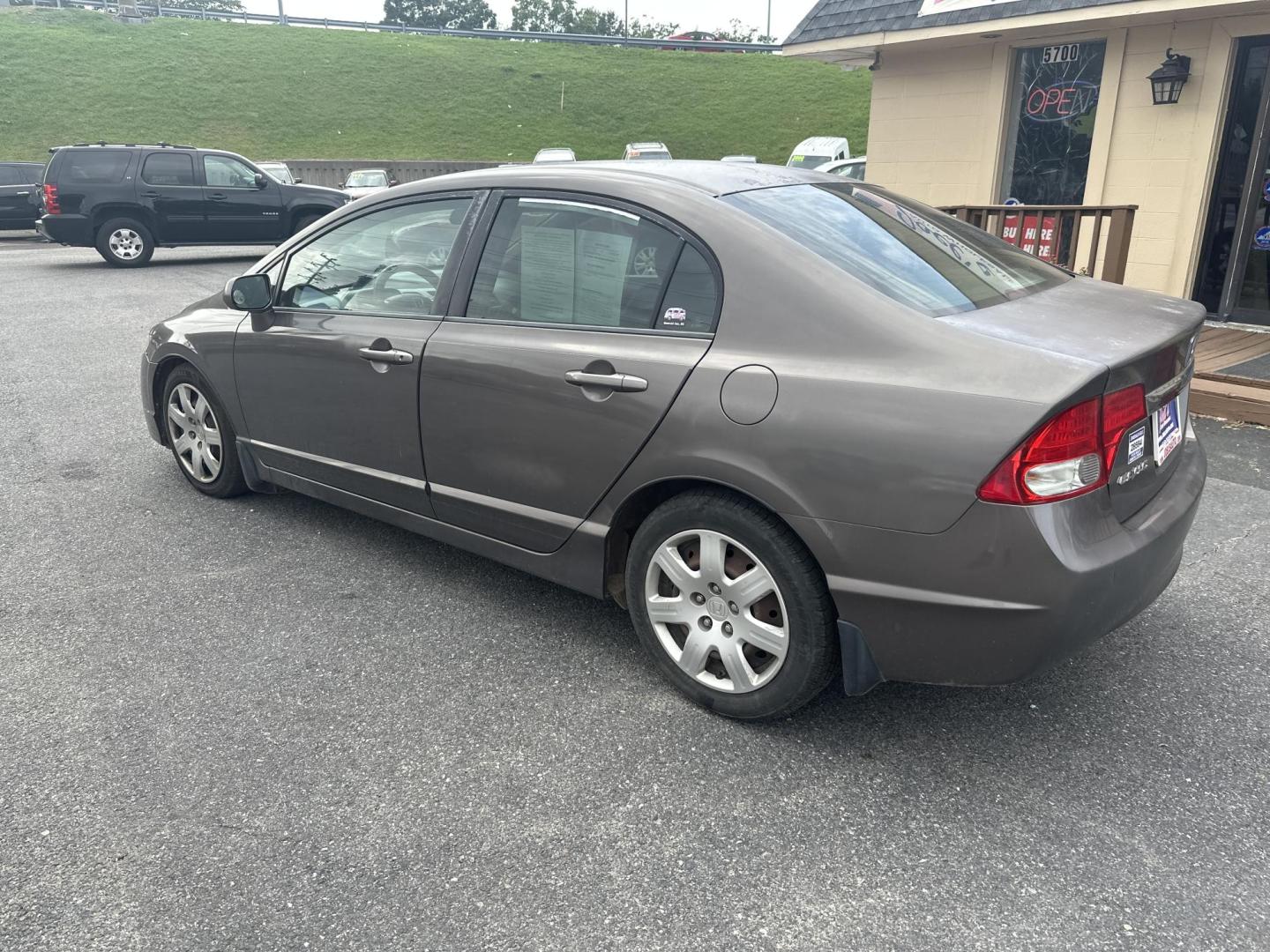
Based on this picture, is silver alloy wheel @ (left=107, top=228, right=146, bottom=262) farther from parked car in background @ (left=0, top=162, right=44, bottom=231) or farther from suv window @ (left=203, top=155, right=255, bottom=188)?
parked car in background @ (left=0, top=162, right=44, bottom=231)

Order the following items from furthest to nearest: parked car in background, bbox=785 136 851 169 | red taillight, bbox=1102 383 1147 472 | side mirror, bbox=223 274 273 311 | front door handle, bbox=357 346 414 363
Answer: parked car in background, bbox=785 136 851 169 → side mirror, bbox=223 274 273 311 → front door handle, bbox=357 346 414 363 → red taillight, bbox=1102 383 1147 472

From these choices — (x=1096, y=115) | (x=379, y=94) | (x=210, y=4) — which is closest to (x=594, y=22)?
(x=210, y=4)

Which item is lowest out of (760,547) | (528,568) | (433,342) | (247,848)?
(247,848)

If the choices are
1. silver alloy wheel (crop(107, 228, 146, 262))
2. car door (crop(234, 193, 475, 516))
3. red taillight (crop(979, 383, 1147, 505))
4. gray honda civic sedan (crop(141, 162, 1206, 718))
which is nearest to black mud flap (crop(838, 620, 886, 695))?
gray honda civic sedan (crop(141, 162, 1206, 718))

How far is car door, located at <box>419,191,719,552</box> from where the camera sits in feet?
9.71

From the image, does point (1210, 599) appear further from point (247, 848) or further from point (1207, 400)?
point (247, 848)

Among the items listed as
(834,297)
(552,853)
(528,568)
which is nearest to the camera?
(552,853)

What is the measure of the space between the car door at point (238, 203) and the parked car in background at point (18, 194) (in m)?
6.02

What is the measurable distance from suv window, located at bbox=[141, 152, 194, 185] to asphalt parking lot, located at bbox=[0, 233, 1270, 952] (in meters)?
13.0

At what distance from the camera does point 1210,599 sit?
3.73 meters

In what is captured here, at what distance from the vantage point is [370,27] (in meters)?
53.0

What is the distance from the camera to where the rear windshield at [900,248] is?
284cm

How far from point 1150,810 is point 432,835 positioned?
6.03 feet

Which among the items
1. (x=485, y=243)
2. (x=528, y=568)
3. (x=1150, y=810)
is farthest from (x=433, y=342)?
(x=1150, y=810)
